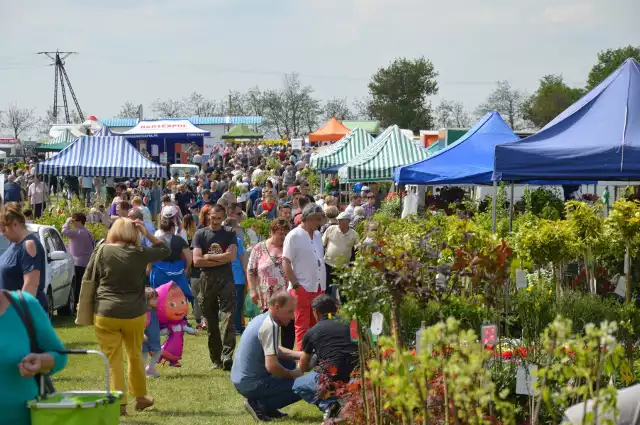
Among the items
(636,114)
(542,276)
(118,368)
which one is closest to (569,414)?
(118,368)

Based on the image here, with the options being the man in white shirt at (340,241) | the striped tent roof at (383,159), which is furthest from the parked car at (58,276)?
the striped tent roof at (383,159)

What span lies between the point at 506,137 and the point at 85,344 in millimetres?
9119

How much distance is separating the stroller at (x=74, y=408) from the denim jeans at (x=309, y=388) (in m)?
3.15

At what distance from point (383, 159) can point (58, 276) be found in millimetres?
11193

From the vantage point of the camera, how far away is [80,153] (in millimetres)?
26484

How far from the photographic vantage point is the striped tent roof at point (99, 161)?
2600 cm

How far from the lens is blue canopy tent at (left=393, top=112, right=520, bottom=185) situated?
1662cm

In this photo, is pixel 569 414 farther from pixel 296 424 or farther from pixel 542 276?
pixel 542 276

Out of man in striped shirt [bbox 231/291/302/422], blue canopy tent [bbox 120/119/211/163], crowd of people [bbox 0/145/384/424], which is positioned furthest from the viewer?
blue canopy tent [bbox 120/119/211/163]

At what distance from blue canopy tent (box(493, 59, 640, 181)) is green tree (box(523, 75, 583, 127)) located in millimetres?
78017

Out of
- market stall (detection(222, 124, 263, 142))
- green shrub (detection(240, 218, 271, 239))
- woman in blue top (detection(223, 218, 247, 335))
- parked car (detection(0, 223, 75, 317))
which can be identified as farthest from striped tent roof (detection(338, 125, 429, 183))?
market stall (detection(222, 124, 263, 142))

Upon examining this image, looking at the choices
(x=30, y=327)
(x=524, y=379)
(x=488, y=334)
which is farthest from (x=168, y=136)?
(x=30, y=327)

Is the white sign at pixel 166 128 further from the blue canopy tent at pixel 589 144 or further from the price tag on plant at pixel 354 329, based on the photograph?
the price tag on plant at pixel 354 329

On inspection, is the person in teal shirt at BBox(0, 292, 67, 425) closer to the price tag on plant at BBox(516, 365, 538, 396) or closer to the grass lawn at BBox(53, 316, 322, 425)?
the price tag on plant at BBox(516, 365, 538, 396)
